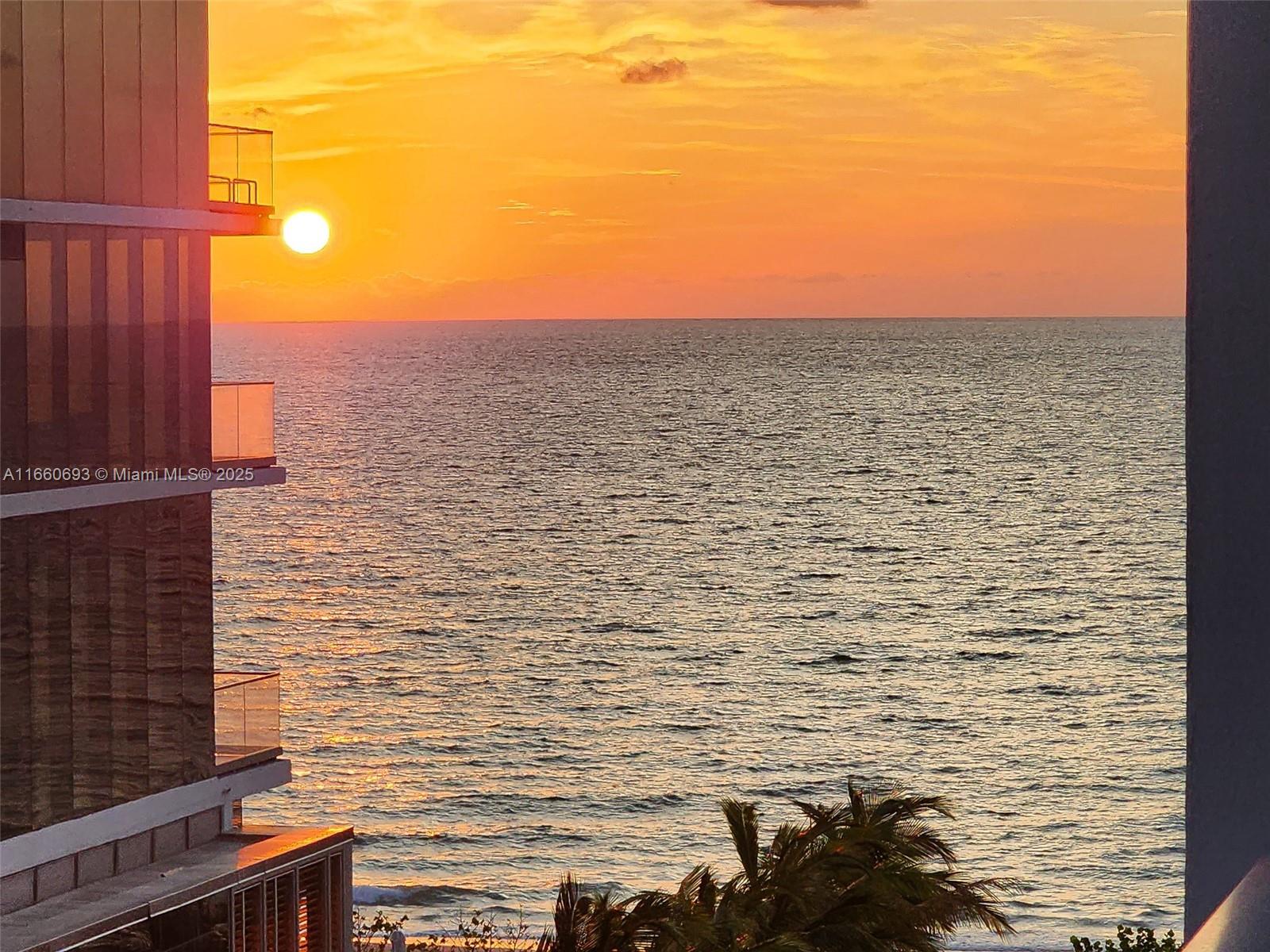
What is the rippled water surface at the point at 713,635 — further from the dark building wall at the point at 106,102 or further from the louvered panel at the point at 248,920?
the dark building wall at the point at 106,102

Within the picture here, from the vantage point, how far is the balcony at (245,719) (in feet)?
44.1

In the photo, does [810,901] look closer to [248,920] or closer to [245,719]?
[248,920]

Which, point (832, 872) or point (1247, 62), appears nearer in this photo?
point (1247, 62)

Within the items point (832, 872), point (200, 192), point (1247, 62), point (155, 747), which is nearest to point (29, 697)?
point (155, 747)

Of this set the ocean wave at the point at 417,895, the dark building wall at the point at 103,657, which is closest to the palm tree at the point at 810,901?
the dark building wall at the point at 103,657

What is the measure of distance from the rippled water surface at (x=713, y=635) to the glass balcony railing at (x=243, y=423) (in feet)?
61.2

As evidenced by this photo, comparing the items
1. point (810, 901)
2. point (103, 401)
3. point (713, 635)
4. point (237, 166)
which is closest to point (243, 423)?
point (103, 401)

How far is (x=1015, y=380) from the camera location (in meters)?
135

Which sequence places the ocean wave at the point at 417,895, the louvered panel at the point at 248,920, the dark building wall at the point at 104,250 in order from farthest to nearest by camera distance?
the ocean wave at the point at 417,895, the louvered panel at the point at 248,920, the dark building wall at the point at 104,250

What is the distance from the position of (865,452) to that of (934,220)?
1988cm

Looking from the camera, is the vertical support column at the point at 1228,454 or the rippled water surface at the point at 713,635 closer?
the vertical support column at the point at 1228,454

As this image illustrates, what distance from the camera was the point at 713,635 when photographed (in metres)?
56.6

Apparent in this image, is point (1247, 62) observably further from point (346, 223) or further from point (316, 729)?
point (346, 223)

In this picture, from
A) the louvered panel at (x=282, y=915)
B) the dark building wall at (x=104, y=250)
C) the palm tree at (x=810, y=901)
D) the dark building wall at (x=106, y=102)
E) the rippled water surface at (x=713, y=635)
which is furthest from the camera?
the rippled water surface at (x=713, y=635)
